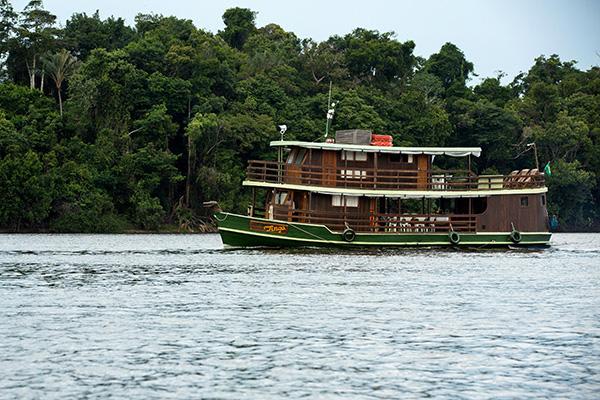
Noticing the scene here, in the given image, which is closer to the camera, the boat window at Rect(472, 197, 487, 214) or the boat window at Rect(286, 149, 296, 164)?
the boat window at Rect(286, 149, 296, 164)

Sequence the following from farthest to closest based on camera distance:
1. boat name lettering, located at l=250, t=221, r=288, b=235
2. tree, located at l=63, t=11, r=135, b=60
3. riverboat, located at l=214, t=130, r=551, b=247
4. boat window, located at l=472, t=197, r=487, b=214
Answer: tree, located at l=63, t=11, r=135, b=60 → boat window, located at l=472, t=197, r=487, b=214 → riverboat, located at l=214, t=130, r=551, b=247 → boat name lettering, located at l=250, t=221, r=288, b=235

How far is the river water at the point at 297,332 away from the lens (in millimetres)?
14273

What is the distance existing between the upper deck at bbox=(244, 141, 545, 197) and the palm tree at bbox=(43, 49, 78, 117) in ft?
112

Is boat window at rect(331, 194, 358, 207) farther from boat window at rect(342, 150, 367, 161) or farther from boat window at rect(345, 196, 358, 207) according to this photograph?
boat window at rect(342, 150, 367, 161)

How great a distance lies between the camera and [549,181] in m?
88.2

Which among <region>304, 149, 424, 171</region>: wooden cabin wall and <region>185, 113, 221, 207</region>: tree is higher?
<region>185, 113, 221, 207</region>: tree

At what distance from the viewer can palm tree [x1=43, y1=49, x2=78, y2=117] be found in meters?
73.6

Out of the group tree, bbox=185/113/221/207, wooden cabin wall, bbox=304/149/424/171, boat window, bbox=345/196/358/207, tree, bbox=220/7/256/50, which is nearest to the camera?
wooden cabin wall, bbox=304/149/424/171

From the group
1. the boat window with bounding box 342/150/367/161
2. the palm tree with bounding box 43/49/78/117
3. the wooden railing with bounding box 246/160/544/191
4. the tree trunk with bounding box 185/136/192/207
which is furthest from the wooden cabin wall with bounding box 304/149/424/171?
the palm tree with bounding box 43/49/78/117

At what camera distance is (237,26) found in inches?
4065

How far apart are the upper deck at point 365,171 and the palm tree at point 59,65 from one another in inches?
1340

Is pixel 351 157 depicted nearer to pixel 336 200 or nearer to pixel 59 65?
pixel 336 200

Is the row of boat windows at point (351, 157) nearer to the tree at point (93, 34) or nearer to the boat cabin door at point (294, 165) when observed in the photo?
the boat cabin door at point (294, 165)

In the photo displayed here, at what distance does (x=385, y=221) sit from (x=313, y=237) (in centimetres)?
326
